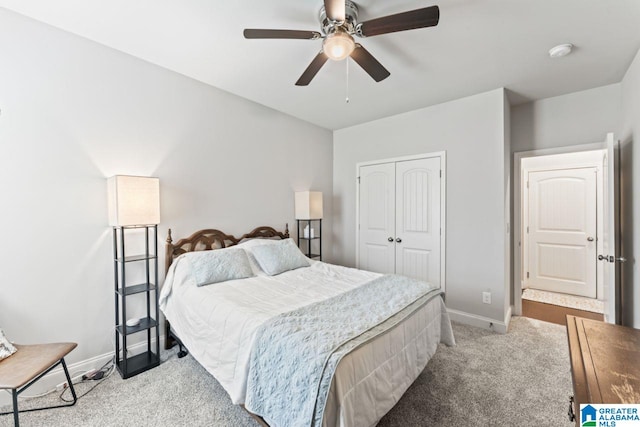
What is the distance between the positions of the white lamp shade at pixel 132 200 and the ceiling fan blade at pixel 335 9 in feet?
6.13

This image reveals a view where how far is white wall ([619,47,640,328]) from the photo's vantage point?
7.74 feet

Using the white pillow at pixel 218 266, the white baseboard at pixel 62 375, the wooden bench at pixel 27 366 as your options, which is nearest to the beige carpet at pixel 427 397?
the white baseboard at pixel 62 375

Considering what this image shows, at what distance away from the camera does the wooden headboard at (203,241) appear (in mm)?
2678

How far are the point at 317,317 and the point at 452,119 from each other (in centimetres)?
301

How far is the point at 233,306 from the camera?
6.26 feet

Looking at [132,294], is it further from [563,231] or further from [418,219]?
[563,231]

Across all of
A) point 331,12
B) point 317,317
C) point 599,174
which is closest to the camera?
point 331,12

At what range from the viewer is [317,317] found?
5.56ft

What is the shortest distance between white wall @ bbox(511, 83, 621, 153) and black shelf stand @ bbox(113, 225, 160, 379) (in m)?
4.33

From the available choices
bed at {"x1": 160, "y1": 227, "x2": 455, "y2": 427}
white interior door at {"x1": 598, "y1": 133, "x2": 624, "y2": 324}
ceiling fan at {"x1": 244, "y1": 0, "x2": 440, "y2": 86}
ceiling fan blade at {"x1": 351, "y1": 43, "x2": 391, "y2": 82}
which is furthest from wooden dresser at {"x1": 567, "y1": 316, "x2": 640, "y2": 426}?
ceiling fan blade at {"x1": 351, "y1": 43, "x2": 391, "y2": 82}

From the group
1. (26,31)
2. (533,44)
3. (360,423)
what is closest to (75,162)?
(26,31)

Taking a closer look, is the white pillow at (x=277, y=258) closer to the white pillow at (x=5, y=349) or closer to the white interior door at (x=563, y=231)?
the white pillow at (x=5, y=349)

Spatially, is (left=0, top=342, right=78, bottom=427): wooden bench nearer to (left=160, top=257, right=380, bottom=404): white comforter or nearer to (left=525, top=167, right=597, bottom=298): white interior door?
(left=160, top=257, right=380, bottom=404): white comforter

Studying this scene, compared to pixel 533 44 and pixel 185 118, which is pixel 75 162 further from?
pixel 533 44
